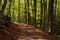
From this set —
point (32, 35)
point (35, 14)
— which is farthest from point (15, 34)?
point (35, 14)

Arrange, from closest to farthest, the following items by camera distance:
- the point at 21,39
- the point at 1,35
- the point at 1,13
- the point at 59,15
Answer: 1. the point at 1,35
2. the point at 21,39
3. the point at 1,13
4. the point at 59,15

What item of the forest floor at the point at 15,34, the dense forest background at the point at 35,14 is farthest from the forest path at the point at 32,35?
the dense forest background at the point at 35,14

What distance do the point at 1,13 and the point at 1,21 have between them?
799mm

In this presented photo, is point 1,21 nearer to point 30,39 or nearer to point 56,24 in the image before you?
point 30,39

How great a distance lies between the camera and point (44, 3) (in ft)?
65.3

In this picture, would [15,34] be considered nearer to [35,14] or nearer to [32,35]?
[32,35]

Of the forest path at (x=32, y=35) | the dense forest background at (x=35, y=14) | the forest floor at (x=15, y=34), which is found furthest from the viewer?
the dense forest background at (x=35, y=14)

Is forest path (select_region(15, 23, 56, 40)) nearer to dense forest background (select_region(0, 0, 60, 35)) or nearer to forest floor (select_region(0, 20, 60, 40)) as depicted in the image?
forest floor (select_region(0, 20, 60, 40))

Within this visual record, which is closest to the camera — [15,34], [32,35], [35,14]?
[15,34]

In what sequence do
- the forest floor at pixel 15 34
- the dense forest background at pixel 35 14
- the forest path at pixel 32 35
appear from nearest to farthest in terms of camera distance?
1. the forest floor at pixel 15 34
2. the forest path at pixel 32 35
3. the dense forest background at pixel 35 14

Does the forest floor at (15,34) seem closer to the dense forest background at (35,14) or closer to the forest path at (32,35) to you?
the forest path at (32,35)

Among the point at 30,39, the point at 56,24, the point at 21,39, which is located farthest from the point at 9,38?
the point at 56,24

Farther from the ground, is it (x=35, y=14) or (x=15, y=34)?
(x=35, y=14)

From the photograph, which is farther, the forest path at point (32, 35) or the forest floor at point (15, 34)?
the forest path at point (32, 35)
